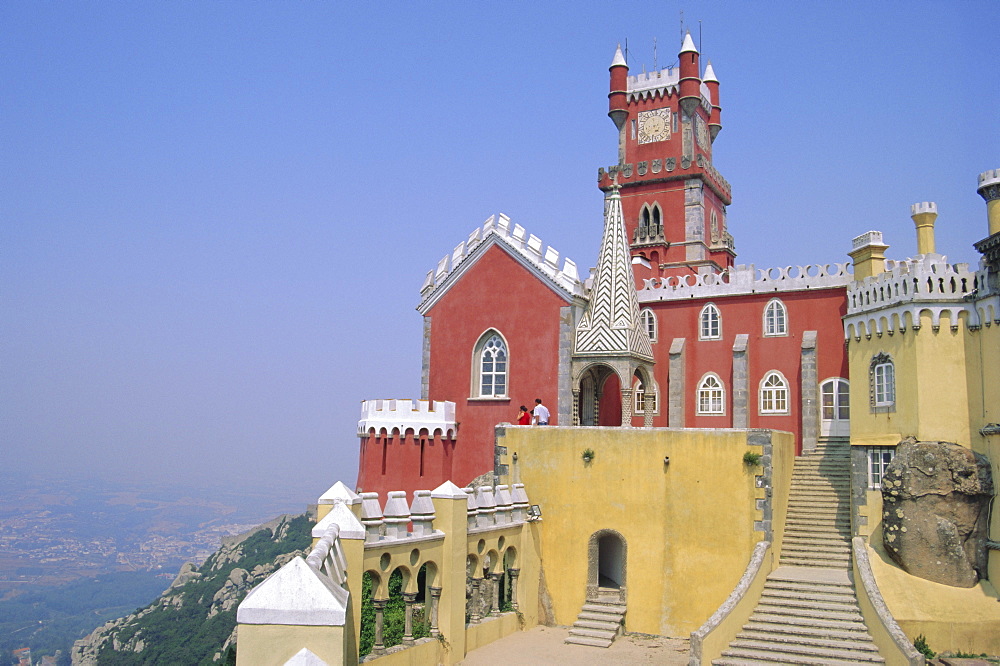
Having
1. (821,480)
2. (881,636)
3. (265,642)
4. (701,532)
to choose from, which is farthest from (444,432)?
(265,642)

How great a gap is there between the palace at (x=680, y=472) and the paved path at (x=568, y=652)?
0.36m

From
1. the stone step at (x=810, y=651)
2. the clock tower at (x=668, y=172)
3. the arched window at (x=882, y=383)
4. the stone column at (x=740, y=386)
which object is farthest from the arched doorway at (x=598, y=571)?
the clock tower at (x=668, y=172)

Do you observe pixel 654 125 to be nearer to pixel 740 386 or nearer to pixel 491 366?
pixel 740 386

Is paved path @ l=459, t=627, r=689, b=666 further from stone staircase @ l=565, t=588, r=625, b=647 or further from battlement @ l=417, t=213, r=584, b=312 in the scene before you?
battlement @ l=417, t=213, r=584, b=312

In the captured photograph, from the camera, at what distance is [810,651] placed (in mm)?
17266

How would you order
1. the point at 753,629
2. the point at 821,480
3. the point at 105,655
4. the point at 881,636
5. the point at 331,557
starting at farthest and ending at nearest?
the point at 105,655 → the point at 821,480 → the point at 753,629 → the point at 881,636 → the point at 331,557

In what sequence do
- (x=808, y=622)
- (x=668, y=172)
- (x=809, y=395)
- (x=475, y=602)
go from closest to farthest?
(x=808, y=622), (x=475, y=602), (x=809, y=395), (x=668, y=172)

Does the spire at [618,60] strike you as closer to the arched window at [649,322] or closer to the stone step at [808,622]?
the arched window at [649,322]

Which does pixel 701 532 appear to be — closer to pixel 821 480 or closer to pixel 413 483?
pixel 821 480

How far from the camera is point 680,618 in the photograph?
2053 centimetres

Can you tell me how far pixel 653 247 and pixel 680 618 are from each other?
1880 cm

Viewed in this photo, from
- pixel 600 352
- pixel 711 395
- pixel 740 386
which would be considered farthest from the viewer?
pixel 711 395

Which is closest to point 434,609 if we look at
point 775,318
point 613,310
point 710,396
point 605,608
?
point 605,608

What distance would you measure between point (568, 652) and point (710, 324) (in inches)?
526
